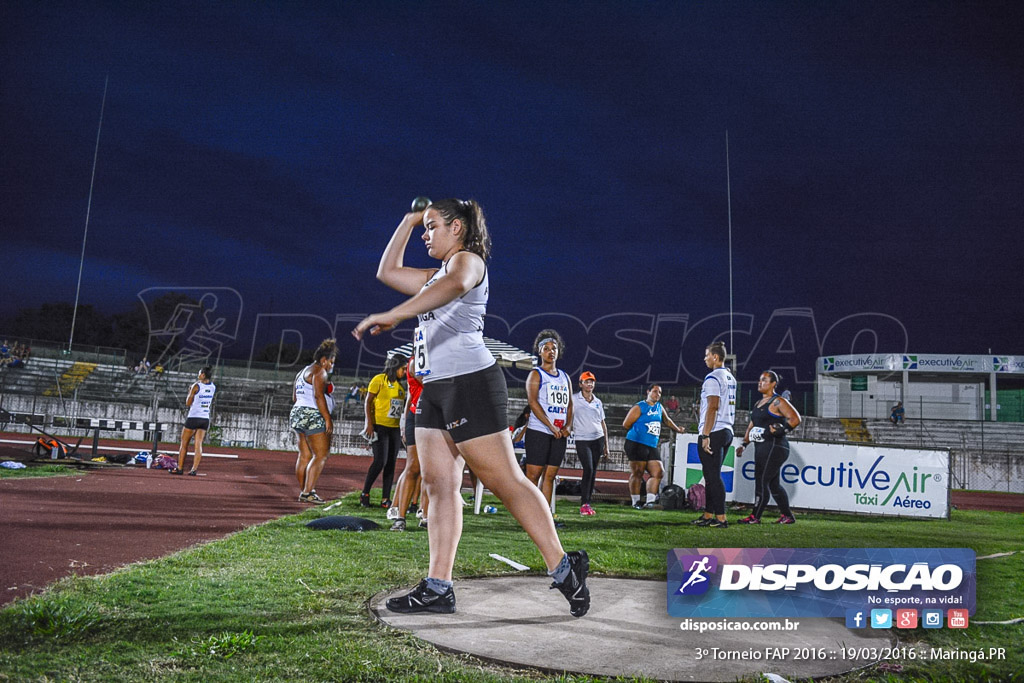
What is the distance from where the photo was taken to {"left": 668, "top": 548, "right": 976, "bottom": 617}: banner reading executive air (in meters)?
2.90

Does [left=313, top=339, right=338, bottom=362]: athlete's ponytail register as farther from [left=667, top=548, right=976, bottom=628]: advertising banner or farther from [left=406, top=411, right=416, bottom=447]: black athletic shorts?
[left=667, top=548, right=976, bottom=628]: advertising banner

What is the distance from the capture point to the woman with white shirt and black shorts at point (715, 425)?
8.32 metres

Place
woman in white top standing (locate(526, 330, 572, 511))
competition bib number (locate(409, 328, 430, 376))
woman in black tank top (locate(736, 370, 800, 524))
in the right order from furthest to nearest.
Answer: woman in black tank top (locate(736, 370, 800, 524)) → woman in white top standing (locate(526, 330, 572, 511)) → competition bib number (locate(409, 328, 430, 376))

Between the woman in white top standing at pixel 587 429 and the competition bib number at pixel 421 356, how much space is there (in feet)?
22.4

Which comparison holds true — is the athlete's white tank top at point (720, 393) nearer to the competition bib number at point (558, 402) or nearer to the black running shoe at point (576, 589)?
the competition bib number at point (558, 402)

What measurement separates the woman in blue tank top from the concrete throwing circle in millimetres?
7148

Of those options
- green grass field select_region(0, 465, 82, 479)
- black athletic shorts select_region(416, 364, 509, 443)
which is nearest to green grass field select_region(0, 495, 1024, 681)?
black athletic shorts select_region(416, 364, 509, 443)

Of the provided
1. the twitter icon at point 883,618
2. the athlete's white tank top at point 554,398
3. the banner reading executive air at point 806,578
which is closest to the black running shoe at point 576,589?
the banner reading executive air at point 806,578

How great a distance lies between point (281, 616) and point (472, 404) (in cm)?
147

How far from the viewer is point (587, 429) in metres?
10.2

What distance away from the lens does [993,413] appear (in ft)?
117

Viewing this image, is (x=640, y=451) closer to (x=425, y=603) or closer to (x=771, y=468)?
(x=771, y=468)

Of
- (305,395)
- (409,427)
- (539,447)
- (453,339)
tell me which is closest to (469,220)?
(453,339)

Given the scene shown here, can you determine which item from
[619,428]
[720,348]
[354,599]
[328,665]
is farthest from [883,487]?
[619,428]
